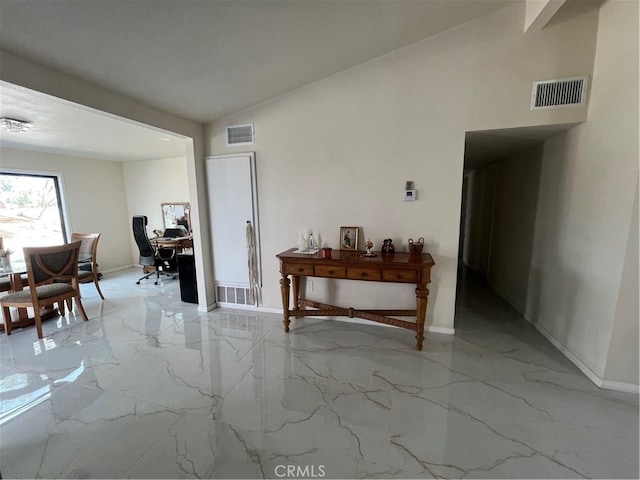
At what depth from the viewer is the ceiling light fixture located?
2.92 meters

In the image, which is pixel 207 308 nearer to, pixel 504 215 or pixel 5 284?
pixel 5 284

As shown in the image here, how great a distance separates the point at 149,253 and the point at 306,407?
4.37m

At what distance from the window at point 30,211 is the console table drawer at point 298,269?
4.69 metres

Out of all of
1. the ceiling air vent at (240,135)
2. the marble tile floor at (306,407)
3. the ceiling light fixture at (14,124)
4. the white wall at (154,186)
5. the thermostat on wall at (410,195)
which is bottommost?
the marble tile floor at (306,407)

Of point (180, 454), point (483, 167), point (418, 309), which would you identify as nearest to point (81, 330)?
point (180, 454)

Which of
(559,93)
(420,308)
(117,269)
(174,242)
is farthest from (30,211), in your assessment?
(559,93)

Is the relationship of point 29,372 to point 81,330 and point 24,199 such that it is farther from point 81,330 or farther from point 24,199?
point 24,199

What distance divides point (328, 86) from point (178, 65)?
145cm

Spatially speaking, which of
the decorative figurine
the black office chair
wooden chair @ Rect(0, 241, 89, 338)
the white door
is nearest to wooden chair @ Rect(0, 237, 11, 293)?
wooden chair @ Rect(0, 241, 89, 338)

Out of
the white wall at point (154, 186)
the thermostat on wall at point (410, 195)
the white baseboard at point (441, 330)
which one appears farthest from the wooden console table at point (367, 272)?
the white wall at point (154, 186)

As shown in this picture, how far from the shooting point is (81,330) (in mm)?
3049

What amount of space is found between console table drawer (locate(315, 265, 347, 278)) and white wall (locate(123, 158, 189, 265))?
13.8 ft

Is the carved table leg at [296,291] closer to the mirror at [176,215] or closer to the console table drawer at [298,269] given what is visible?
the console table drawer at [298,269]

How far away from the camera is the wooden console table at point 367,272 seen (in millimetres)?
2451
